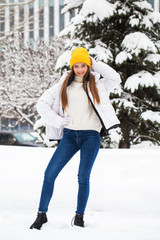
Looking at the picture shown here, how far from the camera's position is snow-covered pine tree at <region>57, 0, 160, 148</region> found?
7.37 meters

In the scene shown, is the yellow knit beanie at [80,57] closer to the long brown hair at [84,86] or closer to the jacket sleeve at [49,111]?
the long brown hair at [84,86]

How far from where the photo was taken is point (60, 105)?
280cm

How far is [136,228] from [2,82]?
1513cm

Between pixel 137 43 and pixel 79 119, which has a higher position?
pixel 137 43

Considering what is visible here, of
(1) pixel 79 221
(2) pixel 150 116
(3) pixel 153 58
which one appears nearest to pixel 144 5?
(3) pixel 153 58

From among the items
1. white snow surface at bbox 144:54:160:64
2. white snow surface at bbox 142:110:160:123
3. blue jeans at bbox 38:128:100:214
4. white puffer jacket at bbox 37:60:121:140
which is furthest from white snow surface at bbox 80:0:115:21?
blue jeans at bbox 38:128:100:214

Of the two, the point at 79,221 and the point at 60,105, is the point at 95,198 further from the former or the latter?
the point at 60,105

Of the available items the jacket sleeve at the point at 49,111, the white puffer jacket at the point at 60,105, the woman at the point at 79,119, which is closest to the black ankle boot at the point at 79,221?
the woman at the point at 79,119

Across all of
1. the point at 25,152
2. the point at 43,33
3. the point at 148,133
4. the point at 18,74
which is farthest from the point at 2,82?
the point at 43,33

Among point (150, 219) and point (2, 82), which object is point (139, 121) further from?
point (2, 82)

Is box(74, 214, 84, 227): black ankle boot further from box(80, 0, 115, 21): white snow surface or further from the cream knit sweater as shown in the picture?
box(80, 0, 115, 21): white snow surface

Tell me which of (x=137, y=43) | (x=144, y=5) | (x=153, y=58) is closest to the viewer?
(x=137, y=43)

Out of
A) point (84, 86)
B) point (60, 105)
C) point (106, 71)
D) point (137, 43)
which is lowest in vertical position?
point (60, 105)

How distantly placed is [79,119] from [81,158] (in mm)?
378
